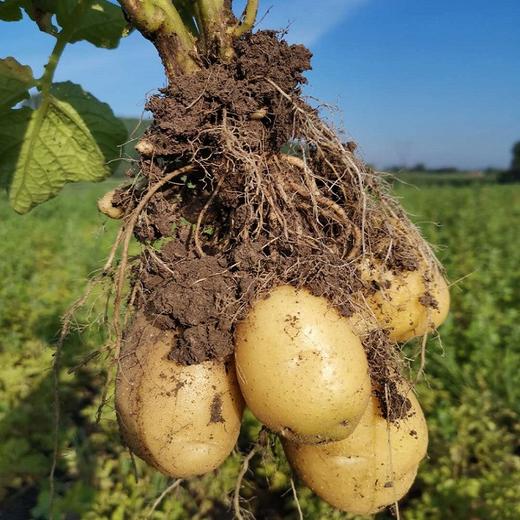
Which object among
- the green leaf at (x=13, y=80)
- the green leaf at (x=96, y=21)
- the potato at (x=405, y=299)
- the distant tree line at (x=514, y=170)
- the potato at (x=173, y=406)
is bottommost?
the distant tree line at (x=514, y=170)

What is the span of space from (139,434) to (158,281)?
15.5 inches

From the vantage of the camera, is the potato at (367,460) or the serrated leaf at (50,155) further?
the serrated leaf at (50,155)

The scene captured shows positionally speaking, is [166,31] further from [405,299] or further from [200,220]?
[405,299]

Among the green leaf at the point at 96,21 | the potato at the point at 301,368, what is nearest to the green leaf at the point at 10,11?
the green leaf at the point at 96,21

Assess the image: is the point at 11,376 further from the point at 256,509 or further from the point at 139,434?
the point at 139,434

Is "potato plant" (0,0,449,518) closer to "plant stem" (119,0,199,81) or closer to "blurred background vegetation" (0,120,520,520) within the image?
"plant stem" (119,0,199,81)

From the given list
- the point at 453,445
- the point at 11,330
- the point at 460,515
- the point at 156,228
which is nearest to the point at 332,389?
the point at 156,228

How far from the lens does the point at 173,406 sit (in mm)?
1398

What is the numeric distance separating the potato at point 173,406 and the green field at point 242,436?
0.22 metres

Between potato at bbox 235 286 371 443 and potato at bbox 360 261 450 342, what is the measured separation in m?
0.26

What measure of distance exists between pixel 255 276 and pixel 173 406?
384 millimetres

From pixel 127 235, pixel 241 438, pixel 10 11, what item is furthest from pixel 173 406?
pixel 241 438

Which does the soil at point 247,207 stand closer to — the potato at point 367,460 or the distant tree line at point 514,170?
the potato at point 367,460

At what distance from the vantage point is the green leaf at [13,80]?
66.0 inches
